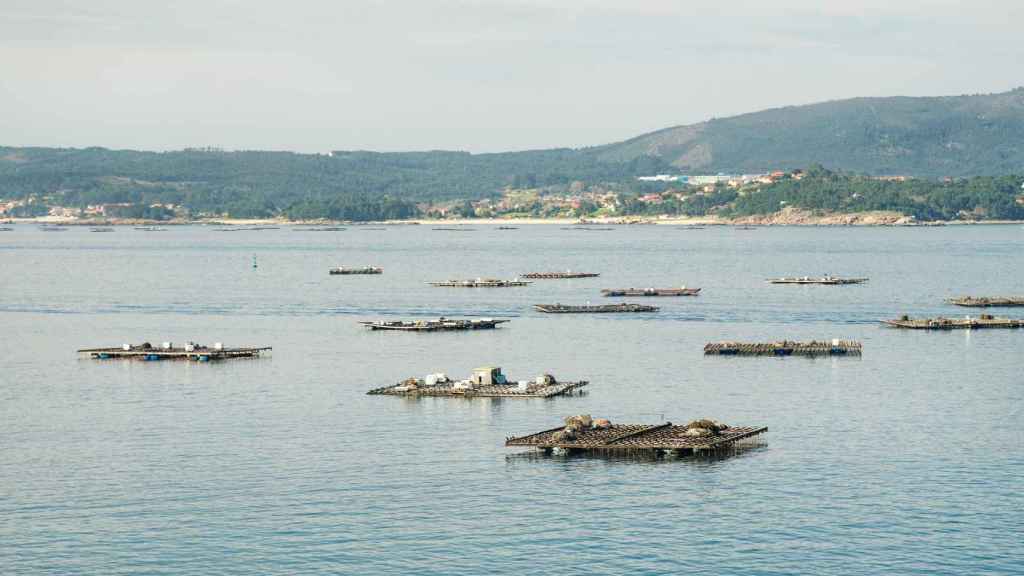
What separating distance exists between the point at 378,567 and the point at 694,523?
12.9 metres

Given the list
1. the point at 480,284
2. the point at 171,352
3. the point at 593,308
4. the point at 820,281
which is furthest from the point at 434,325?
the point at 820,281

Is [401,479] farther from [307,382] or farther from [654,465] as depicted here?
[307,382]

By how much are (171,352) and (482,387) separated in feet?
101

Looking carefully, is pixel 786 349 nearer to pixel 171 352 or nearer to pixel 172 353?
pixel 172 353

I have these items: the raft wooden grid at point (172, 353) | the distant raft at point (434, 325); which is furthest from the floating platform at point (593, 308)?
the raft wooden grid at point (172, 353)

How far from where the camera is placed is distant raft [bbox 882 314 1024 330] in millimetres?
130875

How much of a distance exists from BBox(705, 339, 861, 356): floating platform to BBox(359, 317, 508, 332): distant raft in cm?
2674

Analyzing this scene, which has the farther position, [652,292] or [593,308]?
[652,292]

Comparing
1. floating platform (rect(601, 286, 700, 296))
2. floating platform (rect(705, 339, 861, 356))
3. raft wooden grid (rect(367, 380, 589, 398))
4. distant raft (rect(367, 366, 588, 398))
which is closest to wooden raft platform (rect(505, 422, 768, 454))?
raft wooden grid (rect(367, 380, 589, 398))

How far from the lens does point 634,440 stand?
7238 cm

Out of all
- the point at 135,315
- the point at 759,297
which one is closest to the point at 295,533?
the point at 135,315

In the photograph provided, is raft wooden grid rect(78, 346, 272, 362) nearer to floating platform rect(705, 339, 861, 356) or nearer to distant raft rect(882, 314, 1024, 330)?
floating platform rect(705, 339, 861, 356)

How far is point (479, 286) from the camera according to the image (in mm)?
192500

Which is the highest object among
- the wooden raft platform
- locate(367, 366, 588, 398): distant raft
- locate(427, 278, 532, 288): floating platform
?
locate(427, 278, 532, 288): floating platform
